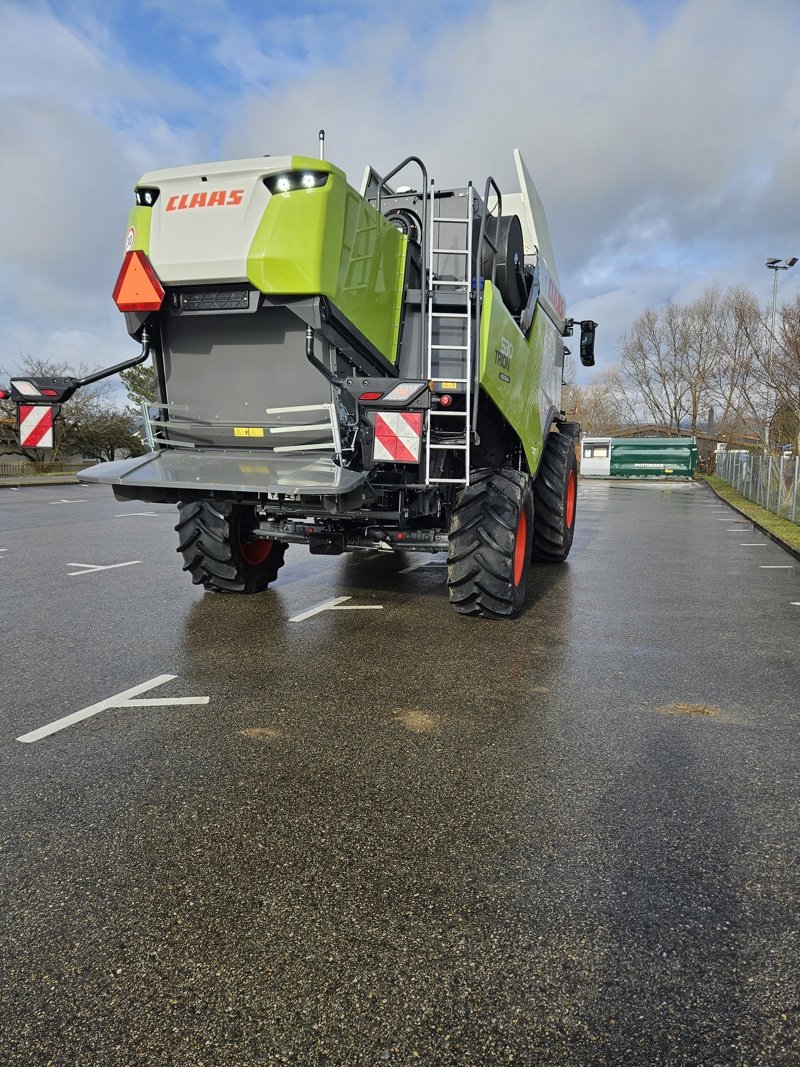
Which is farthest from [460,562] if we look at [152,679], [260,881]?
[260,881]

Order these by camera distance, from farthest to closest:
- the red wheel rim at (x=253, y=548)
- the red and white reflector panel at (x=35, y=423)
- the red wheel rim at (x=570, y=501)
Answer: the red wheel rim at (x=570, y=501)
the red wheel rim at (x=253, y=548)
the red and white reflector panel at (x=35, y=423)

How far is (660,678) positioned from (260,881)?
3115 millimetres

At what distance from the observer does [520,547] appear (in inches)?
244

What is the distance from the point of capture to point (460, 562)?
5.77 m

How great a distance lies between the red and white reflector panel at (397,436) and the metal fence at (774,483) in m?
12.2

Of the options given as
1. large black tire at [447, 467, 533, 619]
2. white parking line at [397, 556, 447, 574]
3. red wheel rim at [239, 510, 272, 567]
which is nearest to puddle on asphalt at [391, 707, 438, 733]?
large black tire at [447, 467, 533, 619]

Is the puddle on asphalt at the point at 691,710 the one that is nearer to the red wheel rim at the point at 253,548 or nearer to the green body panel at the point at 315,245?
the green body panel at the point at 315,245

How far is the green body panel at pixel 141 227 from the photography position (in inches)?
202

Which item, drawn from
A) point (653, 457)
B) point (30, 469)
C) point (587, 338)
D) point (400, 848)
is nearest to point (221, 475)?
point (400, 848)

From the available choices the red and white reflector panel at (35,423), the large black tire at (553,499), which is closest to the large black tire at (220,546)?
the red and white reflector panel at (35,423)

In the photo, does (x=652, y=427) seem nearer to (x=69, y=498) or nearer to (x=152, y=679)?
(x=69, y=498)

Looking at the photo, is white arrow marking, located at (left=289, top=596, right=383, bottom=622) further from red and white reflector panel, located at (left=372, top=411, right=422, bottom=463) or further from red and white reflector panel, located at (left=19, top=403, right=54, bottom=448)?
red and white reflector panel, located at (left=19, top=403, right=54, bottom=448)

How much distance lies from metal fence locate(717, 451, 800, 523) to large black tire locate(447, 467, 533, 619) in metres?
11.1

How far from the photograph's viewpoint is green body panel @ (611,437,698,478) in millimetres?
42812
